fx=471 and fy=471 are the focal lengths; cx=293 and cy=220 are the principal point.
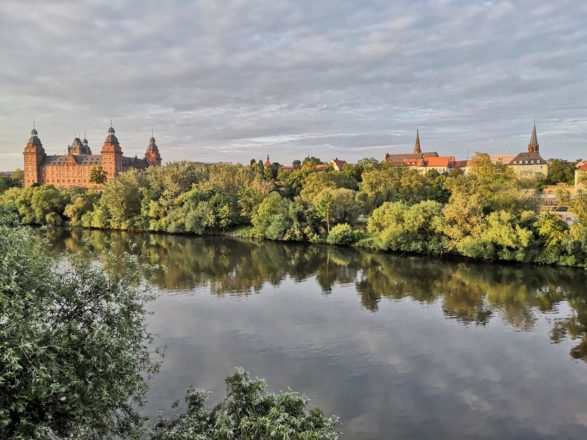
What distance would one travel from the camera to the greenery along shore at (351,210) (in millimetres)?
38781

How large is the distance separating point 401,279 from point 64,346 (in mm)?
28114

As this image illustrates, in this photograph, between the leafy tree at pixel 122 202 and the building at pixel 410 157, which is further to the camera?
the building at pixel 410 157

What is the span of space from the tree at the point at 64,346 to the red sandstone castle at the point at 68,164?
115m

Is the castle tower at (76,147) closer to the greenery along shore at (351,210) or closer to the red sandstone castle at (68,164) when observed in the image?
the red sandstone castle at (68,164)

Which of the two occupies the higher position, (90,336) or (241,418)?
(90,336)

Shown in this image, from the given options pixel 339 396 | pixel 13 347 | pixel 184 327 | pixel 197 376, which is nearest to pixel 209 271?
pixel 184 327

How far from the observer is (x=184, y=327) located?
23.3 m

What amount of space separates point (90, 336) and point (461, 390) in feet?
43.0

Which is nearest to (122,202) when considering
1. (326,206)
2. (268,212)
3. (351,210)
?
(268,212)

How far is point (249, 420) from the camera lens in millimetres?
10039

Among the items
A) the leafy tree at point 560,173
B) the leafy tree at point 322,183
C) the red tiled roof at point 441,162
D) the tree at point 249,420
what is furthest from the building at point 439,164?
the tree at point 249,420

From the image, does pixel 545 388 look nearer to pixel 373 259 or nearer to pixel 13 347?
pixel 13 347

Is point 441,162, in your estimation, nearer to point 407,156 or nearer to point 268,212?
point 407,156

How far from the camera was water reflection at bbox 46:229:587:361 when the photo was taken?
25953 mm
